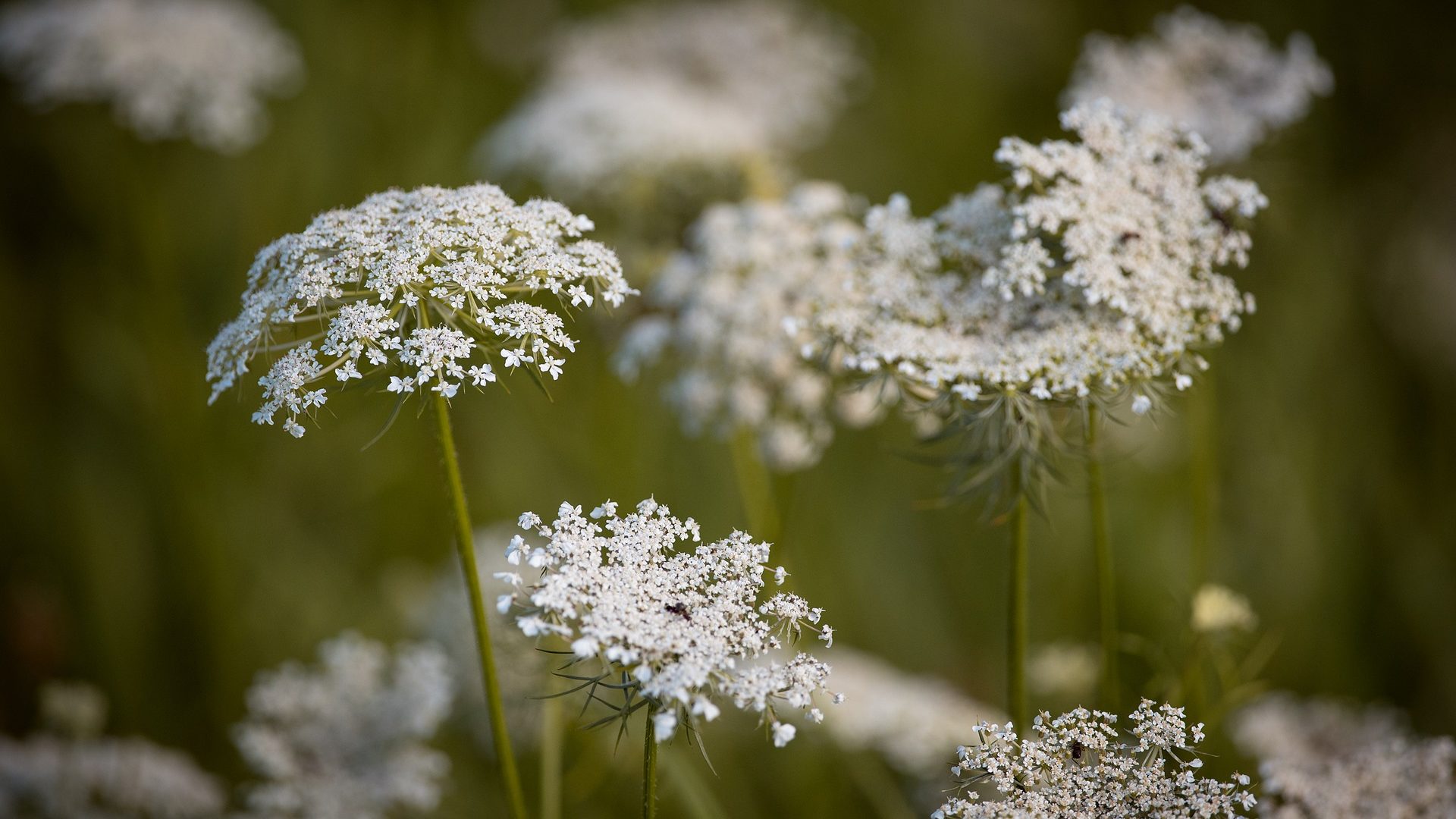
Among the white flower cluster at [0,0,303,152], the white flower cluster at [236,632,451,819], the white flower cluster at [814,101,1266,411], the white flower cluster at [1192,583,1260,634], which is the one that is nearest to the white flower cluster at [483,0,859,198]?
the white flower cluster at [0,0,303,152]

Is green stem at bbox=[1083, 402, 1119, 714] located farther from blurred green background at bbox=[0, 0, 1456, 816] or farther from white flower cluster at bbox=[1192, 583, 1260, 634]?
blurred green background at bbox=[0, 0, 1456, 816]

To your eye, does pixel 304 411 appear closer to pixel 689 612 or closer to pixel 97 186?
pixel 689 612

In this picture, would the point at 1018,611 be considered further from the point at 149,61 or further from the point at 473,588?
the point at 149,61

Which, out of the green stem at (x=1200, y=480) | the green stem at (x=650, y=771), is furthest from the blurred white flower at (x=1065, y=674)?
the green stem at (x=650, y=771)

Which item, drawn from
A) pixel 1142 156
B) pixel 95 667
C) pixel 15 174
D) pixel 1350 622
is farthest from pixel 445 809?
pixel 15 174

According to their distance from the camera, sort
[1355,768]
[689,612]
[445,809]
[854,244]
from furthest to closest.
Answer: [445,809] → [854,244] → [1355,768] → [689,612]
